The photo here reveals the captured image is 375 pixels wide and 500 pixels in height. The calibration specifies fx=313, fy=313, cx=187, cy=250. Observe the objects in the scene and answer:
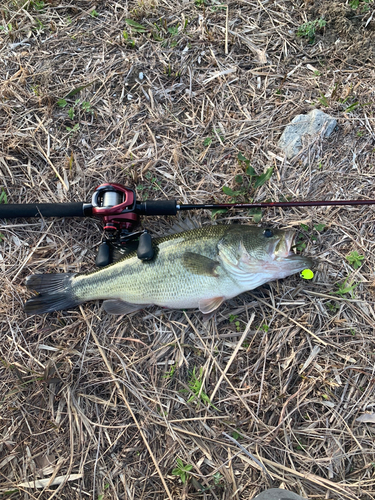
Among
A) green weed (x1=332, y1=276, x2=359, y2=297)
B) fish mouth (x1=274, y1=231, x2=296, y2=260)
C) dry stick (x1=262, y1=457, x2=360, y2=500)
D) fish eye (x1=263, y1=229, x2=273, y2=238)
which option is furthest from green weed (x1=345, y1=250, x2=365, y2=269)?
dry stick (x1=262, y1=457, x2=360, y2=500)

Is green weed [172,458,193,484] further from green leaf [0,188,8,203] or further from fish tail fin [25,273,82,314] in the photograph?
green leaf [0,188,8,203]

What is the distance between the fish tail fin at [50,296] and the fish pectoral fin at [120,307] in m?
0.30

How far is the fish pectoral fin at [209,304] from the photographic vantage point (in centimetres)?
298

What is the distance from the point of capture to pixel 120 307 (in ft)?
10.3

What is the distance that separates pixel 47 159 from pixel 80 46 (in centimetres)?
148

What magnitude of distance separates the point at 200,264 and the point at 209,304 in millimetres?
393

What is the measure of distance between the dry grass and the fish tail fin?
6.8 inches

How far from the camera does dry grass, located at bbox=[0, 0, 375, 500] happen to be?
2916 millimetres

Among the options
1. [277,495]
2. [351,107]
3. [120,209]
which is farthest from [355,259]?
[120,209]

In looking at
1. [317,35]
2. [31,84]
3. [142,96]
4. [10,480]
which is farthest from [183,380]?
[317,35]

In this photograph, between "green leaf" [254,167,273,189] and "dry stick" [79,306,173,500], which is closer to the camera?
"dry stick" [79,306,173,500]

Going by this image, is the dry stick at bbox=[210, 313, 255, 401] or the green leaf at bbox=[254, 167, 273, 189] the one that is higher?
the green leaf at bbox=[254, 167, 273, 189]

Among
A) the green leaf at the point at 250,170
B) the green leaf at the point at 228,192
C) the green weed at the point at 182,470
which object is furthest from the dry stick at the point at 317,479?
the green leaf at the point at 250,170

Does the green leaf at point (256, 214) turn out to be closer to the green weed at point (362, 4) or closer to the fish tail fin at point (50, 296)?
the fish tail fin at point (50, 296)
